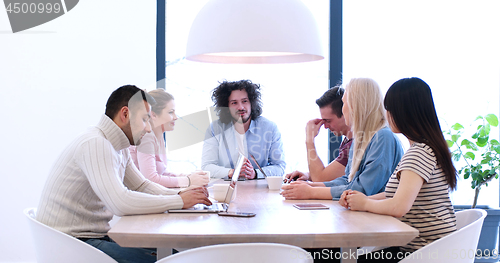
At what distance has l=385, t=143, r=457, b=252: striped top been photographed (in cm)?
154

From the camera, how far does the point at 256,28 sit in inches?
62.5

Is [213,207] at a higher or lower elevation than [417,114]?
lower

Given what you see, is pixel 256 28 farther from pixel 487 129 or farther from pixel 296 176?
pixel 487 129

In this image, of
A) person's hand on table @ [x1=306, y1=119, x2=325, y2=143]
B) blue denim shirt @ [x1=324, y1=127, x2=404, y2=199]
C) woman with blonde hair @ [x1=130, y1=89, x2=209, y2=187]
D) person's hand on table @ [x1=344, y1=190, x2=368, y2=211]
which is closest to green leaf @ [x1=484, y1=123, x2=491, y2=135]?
person's hand on table @ [x1=306, y1=119, x2=325, y2=143]

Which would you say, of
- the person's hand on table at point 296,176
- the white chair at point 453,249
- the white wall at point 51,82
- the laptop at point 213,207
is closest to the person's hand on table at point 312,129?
the person's hand on table at point 296,176

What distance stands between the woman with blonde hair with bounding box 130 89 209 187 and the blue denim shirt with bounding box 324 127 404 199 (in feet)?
2.84

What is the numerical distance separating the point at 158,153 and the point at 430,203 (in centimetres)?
177

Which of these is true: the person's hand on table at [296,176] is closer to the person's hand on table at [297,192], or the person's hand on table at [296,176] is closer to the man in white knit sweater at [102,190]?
the person's hand on table at [297,192]

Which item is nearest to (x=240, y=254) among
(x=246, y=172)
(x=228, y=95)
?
(x=246, y=172)

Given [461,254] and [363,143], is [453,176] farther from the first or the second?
[363,143]

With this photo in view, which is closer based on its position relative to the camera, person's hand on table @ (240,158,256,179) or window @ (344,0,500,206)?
person's hand on table @ (240,158,256,179)

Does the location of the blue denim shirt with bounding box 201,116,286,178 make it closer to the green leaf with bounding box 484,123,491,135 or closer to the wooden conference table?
the wooden conference table

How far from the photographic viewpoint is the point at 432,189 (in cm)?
157

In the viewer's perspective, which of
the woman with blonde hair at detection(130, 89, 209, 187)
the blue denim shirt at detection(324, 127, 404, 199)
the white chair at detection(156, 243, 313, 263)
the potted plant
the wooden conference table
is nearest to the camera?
the white chair at detection(156, 243, 313, 263)
